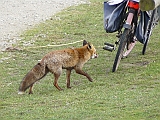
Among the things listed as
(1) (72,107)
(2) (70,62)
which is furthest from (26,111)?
(2) (70,62)

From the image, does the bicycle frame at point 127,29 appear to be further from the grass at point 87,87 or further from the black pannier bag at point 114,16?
the grass at point 87,87

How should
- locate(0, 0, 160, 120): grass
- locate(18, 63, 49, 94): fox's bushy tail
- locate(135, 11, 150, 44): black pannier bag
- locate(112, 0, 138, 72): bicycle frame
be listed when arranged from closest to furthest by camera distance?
locate(0, 0, 160, 120): grass < locate(18, 63, 49, 94): fox's bushy tail < locate(112, 0, 138, 72): bicycle frame < locate(135, 11, 150, 44): black pannier bag

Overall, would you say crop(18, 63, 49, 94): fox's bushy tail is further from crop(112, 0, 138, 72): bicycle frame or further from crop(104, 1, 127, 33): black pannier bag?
crop(104, 1, 127, 33): black pannier bag

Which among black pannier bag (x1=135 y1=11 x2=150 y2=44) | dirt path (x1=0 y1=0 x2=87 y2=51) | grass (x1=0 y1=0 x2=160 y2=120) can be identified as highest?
black pannier bag (x1=135 y1=11 x2=150 y2=44)

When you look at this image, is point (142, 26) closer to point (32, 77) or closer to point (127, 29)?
point (127, 29)

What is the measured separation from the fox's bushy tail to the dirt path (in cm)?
363

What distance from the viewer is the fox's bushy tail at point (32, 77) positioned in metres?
8.16

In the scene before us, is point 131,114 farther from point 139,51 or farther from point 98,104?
point 139,51

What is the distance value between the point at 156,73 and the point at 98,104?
2138 mm

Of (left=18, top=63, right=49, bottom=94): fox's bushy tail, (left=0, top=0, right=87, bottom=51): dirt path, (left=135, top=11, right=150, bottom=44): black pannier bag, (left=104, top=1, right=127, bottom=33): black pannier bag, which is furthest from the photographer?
(left=0, top=0, right=87, bottom=51): dirt path

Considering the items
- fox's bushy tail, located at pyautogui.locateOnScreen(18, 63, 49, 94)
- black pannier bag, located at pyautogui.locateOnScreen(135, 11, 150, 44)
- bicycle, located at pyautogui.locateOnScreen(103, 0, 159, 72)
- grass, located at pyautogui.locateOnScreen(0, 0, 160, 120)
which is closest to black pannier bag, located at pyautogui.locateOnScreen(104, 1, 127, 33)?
bicycle, located at pyautogui.locateOnScreen(103, 0, 159, 72)

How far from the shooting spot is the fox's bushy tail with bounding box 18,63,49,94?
8.16 metres

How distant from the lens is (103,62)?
34.5 feet

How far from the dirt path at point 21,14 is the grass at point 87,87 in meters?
0.43
